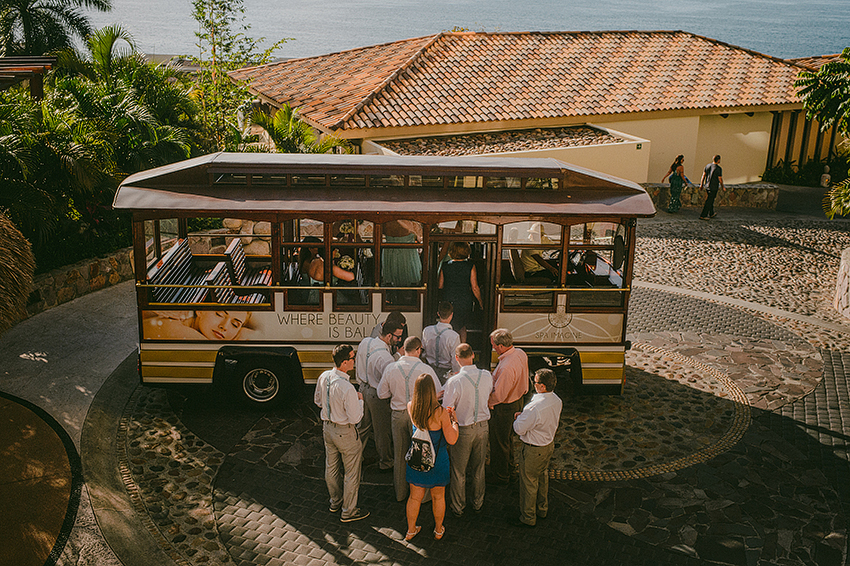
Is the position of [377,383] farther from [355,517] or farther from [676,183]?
[676,183]

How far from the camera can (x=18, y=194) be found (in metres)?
10.9

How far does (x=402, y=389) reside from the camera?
7035 mm

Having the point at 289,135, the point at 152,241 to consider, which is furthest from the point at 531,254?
the point at 289,135

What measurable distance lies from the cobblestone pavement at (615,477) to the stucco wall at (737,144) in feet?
47.7

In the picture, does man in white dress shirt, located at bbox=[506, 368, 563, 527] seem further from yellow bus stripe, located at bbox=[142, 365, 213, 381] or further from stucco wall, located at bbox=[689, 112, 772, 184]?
stucco wall, located at bbox=[689, 112, 772, 184]

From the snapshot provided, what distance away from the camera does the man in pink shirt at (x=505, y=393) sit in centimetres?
725

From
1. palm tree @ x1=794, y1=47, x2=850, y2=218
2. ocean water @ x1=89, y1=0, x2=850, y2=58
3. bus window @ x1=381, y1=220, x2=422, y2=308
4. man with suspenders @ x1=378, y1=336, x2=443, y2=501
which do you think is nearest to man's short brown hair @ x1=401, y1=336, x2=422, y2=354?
man with suspenders @ x1=378, y1=336, x2=443, y2=501

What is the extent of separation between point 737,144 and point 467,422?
2220 centimetres

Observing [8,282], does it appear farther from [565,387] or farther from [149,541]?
[565,387]

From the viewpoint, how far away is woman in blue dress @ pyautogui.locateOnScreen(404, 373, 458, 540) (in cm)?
635

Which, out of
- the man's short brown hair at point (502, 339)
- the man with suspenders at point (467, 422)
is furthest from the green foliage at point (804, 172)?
the man with suspenders at point (467, 422)

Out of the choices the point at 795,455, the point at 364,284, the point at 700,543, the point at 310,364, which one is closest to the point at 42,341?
the point at 310,364

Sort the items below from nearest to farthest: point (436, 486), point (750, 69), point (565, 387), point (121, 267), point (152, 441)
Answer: point (436, 486) → point (152, 441) → point (565, 387) → point (121, 267) → point (750, 69)

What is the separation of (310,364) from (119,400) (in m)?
2.56
